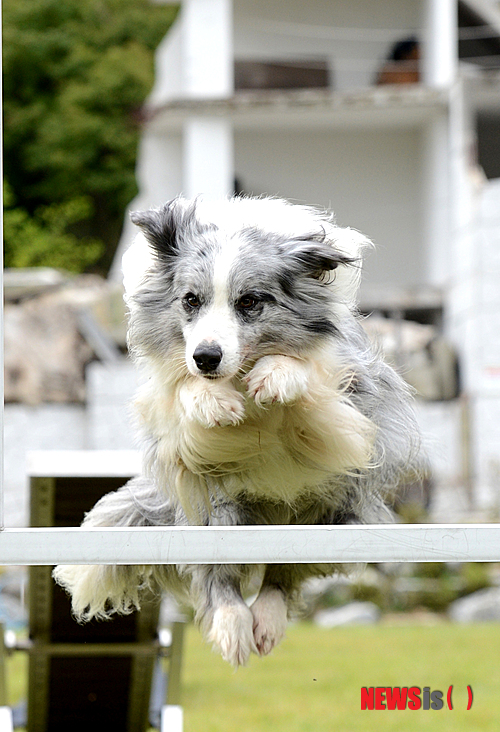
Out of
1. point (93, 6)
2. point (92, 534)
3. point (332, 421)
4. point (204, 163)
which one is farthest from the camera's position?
point (93, 6)

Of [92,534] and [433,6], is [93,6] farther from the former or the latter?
[92,534]

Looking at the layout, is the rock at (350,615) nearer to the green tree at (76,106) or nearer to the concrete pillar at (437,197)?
the concrete pillar at (437,197)

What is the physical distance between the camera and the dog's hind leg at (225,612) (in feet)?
6.56

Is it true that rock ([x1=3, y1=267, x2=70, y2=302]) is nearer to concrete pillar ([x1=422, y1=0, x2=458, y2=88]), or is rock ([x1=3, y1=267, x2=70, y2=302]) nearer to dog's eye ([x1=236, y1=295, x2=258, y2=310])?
concrete pillar ([x1=422, y1=0, x2=458, y2=88])

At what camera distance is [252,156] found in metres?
12.4

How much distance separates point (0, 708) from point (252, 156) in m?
9.69

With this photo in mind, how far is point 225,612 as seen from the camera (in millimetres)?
2076

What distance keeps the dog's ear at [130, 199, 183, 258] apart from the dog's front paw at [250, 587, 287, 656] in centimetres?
78

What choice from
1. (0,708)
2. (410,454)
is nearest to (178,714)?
(0,708)

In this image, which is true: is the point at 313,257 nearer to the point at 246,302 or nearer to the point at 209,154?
the point at 246,302

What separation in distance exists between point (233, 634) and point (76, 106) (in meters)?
16.6

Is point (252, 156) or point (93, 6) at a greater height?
point (93, 6)

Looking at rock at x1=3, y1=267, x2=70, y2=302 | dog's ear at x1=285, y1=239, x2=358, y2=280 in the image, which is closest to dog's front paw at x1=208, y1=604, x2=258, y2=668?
dog's ear at x1=285, y1=239, x2=358, y2=280

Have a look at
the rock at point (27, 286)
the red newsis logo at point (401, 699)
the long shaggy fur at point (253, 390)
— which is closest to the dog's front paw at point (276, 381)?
the long shaggy fur at point (253, 390)
